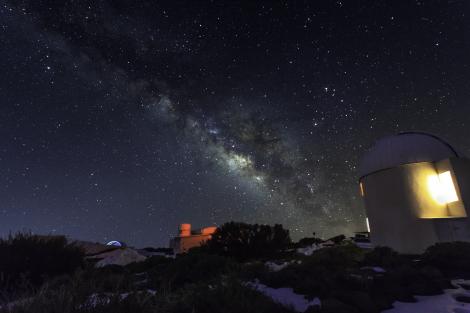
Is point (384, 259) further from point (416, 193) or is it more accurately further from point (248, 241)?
point (248, 241)

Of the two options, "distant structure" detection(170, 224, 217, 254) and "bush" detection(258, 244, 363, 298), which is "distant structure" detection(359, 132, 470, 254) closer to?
"bush" detection(258, 244, 363, 298)

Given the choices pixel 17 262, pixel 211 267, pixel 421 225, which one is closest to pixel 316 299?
pixel 211 267

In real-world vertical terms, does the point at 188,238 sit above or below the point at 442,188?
below

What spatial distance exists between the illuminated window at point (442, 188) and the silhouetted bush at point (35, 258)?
1590 cm

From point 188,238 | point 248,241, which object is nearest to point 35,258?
point 248,241

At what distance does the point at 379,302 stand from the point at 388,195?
37.7ft

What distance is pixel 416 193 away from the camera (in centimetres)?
1388

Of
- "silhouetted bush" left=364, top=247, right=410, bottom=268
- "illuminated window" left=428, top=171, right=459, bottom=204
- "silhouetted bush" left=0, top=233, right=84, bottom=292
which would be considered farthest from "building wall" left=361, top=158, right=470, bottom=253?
"silhouetted bush" left=0, top=233, right=84, bottom=292

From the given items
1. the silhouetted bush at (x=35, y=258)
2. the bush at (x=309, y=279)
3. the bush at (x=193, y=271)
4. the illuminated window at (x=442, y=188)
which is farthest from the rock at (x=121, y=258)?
the illuminated window at (x=442, y=188)

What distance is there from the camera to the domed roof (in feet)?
46.6

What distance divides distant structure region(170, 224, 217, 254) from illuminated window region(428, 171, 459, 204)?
84.9 feet

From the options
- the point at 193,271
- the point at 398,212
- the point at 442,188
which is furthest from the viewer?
the point at 398,212

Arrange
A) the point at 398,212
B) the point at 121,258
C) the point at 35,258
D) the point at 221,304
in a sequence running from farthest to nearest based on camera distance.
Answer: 1. the point at 121,258
2. the point at 398,212
3. the point at 35,258
4. the point at 221,304

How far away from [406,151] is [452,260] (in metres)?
8.22
